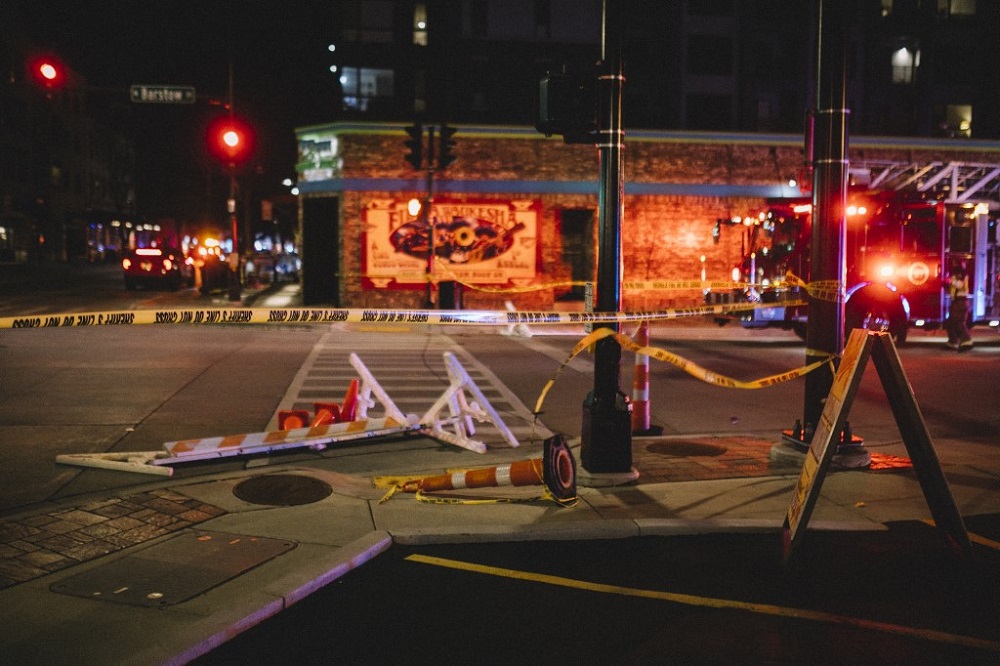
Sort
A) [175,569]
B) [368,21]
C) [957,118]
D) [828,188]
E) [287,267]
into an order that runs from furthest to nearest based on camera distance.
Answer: [287,267] → [957,118] → [368,21] → [828,188] → [175,569]

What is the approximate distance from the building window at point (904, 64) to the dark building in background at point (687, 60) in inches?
2.4

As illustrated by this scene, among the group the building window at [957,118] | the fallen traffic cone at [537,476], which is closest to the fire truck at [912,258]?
the fallen traffic cone at [537,476]

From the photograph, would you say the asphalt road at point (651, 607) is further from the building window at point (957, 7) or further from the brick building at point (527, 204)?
the building window at point (957, 7)

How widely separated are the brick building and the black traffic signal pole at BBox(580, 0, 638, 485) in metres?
20.4

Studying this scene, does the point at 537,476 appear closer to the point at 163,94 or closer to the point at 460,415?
the point at 460,415

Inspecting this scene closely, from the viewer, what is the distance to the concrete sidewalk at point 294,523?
14.3ft

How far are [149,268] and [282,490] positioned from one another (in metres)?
30.6

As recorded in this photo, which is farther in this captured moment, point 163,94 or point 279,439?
point 163,94

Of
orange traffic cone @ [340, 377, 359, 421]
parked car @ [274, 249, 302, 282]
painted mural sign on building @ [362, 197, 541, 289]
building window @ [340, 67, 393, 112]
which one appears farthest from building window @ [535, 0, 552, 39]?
orange traffic cone @ [340, 377, 359, 421]

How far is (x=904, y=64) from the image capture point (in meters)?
50.5

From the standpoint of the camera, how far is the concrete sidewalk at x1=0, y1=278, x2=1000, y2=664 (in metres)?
4.36

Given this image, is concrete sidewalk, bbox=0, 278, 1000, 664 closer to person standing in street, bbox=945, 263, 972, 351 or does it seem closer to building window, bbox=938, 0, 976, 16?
person standing in street, bbox=945, 263, 972, 351

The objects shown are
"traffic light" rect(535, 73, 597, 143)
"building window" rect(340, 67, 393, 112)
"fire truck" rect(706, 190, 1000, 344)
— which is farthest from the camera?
"building window" rect(340, 67, 393, 112)

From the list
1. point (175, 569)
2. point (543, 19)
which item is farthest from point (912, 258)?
point (543, 19)
